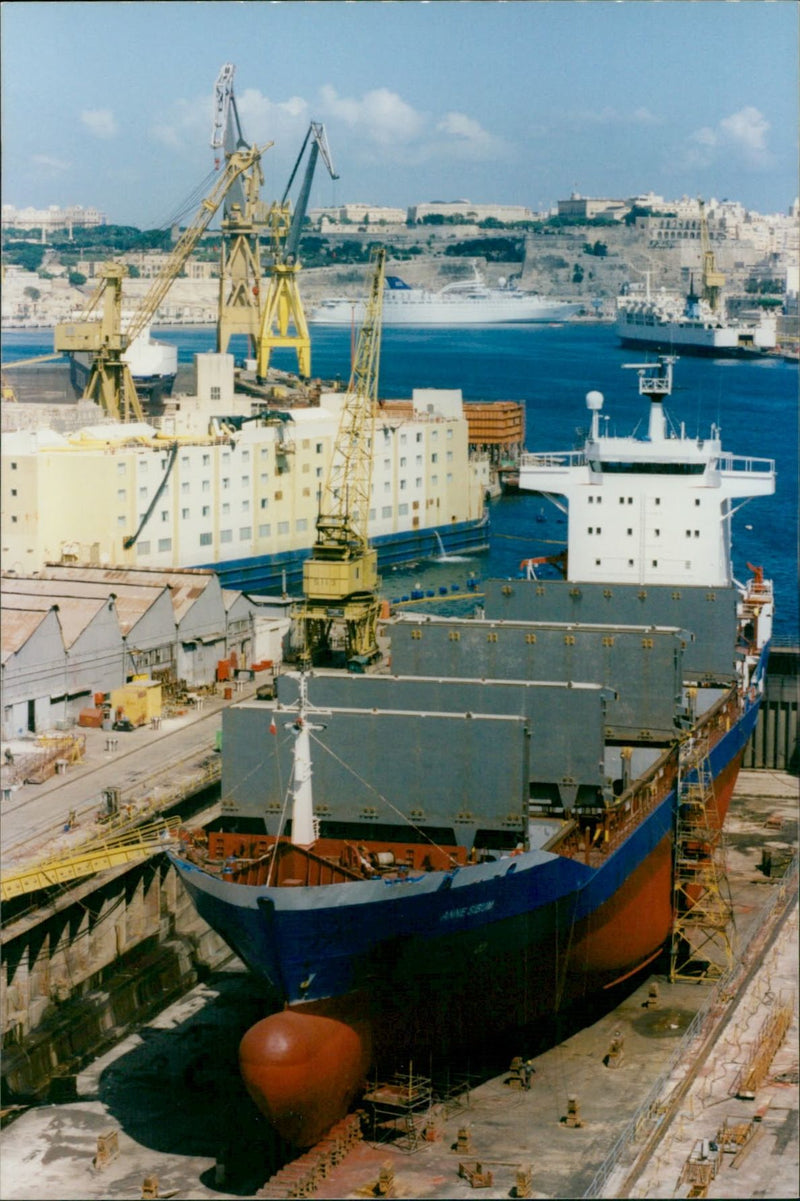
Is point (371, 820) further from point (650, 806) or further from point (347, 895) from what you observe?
point (650, 806)

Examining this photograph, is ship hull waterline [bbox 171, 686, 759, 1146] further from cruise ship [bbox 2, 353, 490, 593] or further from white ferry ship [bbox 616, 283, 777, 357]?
white ferry ship [bbox 616, 283, 777, 357]

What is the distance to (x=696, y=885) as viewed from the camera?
28.3 metres

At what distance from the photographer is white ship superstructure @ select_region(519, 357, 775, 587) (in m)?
38.3

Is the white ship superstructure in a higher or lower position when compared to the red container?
higher

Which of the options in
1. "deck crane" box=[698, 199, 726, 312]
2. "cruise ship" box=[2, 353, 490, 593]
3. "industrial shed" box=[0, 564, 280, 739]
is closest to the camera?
"industrial shed" box=[0, 564, 280, 739]

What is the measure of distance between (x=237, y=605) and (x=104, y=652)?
577 cm

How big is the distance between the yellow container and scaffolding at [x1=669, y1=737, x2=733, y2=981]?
11.6 metres

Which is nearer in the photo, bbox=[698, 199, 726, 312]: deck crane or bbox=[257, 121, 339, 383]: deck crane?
bbox=[257, 121, 339, 383]: deck crane

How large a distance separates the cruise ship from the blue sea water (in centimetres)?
263

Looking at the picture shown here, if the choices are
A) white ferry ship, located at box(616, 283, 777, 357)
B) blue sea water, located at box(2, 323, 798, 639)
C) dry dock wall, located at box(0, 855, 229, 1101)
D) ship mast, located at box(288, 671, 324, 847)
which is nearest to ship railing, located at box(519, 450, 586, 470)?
blue sea water, located at box(2, 323, 798, 639)

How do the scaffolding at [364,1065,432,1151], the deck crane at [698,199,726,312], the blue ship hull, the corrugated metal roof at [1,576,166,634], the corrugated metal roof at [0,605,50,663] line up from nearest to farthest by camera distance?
1. the blue ship hull
2. the scaffolding at [364,1065,432,1151]
3. the corrugated metal roof at [0,605,50,663]
4. the corrugated metal roof at [1,576,166,634]
5. the deck crane at [698,199,726,312]

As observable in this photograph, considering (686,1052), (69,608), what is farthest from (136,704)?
(686,1052)

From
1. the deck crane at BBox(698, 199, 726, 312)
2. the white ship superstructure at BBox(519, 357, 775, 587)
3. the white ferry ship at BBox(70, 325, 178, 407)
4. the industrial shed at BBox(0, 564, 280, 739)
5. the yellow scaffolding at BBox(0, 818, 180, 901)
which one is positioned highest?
the deck crane at BBox(698, 199, 726, 312)

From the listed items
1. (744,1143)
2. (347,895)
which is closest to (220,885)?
(347,895)
